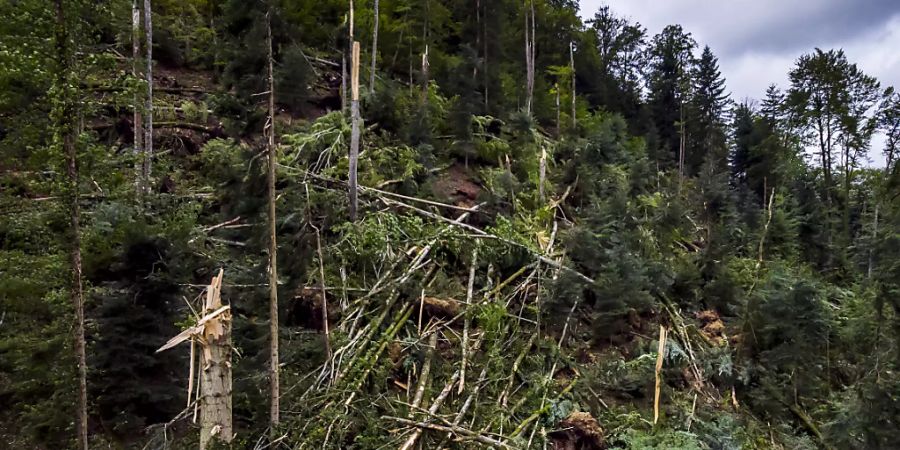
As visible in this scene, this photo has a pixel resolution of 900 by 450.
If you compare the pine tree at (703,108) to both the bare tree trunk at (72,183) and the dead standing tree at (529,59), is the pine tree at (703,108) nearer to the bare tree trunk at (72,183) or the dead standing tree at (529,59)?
the dead standing tree at (529,59)

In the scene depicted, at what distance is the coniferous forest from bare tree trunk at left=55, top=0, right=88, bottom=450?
25mm

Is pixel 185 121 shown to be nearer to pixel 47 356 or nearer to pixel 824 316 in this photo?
pixel 47 356

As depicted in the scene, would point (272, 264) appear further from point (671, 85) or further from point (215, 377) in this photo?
point (671, 85)

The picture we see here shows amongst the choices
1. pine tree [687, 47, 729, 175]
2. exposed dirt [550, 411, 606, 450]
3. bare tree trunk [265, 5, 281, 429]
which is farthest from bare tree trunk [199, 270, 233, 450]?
pine tree [687, 47, 729, 175]

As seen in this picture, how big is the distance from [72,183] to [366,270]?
5.56 meters

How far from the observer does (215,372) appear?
5246 millimetres

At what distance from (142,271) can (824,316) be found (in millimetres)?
11994

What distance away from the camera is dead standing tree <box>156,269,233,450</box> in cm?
519

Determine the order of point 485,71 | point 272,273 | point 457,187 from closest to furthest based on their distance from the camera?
1. point 272,273
2. point 457,187
3. point 485,71

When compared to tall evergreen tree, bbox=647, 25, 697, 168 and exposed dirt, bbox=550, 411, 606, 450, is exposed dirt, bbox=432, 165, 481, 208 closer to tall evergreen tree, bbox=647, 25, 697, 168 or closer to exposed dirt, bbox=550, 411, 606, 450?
exposed dirt, bbox=550, 411, 606, 450

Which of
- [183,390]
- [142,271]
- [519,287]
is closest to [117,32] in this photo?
[142,271]

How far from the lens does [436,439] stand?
6820 mm

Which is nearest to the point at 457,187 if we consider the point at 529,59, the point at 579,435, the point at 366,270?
the point at 366,270

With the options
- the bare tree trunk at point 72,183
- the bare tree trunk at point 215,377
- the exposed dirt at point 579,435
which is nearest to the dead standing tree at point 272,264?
the bare tree trunk at point 215,377
